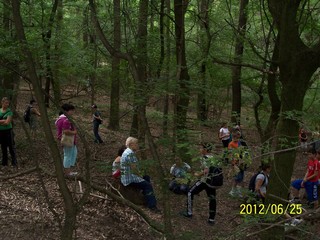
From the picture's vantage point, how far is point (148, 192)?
23.2 feet

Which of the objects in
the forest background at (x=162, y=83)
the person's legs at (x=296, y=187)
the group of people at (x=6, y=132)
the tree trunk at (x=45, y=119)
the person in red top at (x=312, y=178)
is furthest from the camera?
the person's legs at (x=296, y=187)

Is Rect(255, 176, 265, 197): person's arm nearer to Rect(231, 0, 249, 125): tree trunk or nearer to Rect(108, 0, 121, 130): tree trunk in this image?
Rect(231, 0, 249, 125): tree trunk

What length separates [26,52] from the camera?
340cm

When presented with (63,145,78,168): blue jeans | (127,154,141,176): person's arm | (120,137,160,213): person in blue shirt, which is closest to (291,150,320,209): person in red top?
(120,137,160,213): person in blue shirt

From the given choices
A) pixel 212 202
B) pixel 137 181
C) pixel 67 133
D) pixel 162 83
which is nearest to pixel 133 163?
pixel 162 83

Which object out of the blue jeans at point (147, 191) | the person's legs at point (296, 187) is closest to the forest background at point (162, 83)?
the blue jeans at point (147, 191)

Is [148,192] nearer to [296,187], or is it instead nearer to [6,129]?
[6,129]

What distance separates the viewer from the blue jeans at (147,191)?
6996 millimetres

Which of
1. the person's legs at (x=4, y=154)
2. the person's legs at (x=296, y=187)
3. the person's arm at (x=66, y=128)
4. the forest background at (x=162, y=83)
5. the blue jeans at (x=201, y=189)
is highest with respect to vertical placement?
the forest background at (x=162, y=83)

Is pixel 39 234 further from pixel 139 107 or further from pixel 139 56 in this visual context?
pixel 139 56

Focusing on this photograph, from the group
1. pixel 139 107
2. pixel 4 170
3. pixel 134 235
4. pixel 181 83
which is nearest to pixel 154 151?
pixel 139 107

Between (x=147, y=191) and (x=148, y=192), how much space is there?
3 centimetres

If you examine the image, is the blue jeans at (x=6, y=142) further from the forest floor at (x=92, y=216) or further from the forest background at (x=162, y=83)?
the forest background at (x=162, y=83)

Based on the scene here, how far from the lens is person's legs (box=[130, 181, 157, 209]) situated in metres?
7.00
